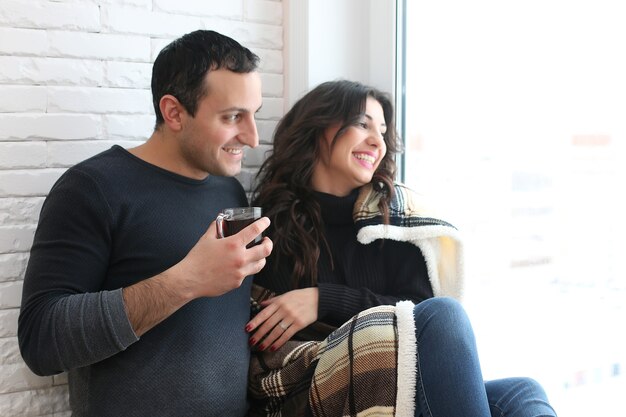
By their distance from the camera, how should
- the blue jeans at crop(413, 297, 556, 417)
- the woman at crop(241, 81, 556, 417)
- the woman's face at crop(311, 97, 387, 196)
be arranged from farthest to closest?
the woman's face at crop(311, 97, 387, 196)
the woman at crop(241, 81, 556, 417)
the blue jeans at crop(413, 297, 556, 417)

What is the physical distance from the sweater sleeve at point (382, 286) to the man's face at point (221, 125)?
1.53ft

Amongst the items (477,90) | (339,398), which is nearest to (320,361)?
(339,398)

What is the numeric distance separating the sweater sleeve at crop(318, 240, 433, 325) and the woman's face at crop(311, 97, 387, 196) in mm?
230

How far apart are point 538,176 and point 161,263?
39.8 inches

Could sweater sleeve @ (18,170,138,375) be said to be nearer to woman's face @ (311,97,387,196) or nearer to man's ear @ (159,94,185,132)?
man's ear @ (159,94,185,132)

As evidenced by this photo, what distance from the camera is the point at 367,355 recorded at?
1.75 meters

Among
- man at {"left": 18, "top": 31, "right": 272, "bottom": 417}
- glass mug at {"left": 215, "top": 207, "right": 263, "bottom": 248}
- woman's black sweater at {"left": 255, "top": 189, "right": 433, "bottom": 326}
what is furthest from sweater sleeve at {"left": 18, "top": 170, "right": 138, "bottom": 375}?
woman's black sweater at {"left": 255, "top": 189, "right": 433, "bottom": 326}

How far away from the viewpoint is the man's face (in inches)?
77.6

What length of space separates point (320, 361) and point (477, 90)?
923 millimetres

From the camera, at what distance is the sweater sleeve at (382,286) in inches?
83.4

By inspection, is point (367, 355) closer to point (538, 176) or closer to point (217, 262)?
point (217, 262)

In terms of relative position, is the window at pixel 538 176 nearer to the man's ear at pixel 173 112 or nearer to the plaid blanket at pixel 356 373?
the plaid blanket at pixel 356 373

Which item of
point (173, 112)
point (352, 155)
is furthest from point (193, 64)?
point (352, 155)

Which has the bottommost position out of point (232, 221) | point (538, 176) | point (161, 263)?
point (161, 263)
